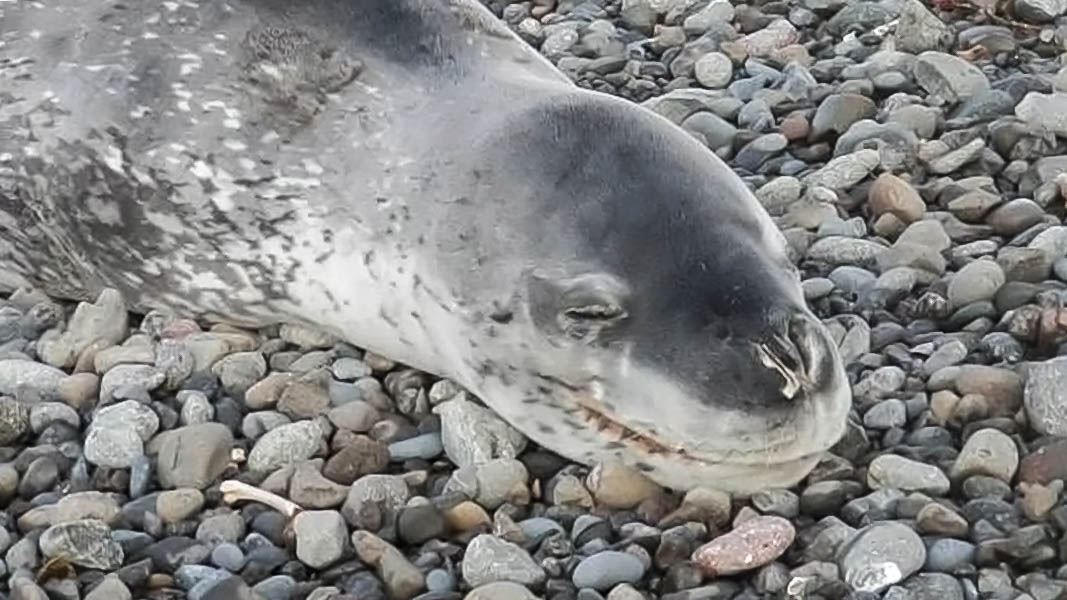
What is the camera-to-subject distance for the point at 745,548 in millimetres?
2604

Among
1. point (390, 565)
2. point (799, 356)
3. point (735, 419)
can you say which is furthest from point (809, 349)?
point (390, 565)

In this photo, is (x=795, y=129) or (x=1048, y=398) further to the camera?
(x=795, y=129)

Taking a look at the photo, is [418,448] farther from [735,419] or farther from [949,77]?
[949,77]

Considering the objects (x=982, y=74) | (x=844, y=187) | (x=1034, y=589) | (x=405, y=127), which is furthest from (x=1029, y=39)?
(x=1034, y=589)

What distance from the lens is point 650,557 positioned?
2646 millimetres

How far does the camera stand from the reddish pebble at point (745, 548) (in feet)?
8.50

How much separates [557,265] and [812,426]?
0.44 meters

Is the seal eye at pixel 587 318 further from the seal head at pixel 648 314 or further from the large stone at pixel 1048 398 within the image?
the large stone at pixel 1048 398

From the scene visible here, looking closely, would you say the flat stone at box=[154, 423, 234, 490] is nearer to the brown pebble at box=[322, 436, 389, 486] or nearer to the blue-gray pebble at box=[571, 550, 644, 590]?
the brown pebble at box=[322, 436, 389, 486]

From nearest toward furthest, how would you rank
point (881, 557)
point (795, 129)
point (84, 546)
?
point (881, 557), point (84, 546), point (795, 129)

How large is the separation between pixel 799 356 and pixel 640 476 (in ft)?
1.17

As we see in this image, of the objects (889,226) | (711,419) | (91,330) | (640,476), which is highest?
(711,419)

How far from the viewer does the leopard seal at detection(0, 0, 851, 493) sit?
2.64 m

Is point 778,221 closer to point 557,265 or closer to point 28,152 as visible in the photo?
point 557,265
